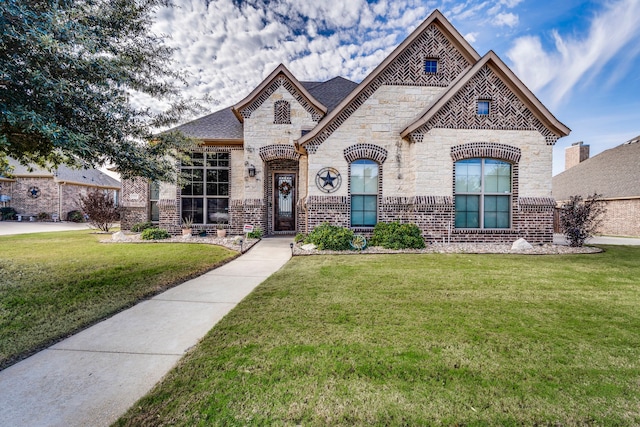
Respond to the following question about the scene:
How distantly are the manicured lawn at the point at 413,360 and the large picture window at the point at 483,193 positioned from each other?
16.6 ft

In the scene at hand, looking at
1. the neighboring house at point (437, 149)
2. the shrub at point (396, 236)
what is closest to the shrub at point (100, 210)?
the neighboring house at point (437, 149)

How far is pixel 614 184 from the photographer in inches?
696

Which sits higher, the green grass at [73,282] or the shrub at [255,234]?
the shrub at [255,234]

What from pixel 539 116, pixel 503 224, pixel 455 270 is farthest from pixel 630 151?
pixel 455 270

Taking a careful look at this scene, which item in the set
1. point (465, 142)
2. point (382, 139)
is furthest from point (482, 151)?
point (382, 139)

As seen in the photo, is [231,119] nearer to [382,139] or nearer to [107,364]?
[382,139]

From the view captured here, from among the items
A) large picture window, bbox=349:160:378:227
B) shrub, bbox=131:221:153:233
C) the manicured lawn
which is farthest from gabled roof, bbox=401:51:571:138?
shrub, bbox=131:221:153:233

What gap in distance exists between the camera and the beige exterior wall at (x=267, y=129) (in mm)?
11891

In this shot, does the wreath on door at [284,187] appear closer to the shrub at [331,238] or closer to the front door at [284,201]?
the front door at [284,201]

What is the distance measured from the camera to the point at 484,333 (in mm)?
3180

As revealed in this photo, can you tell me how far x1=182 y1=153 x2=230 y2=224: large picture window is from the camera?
1257 centimetres

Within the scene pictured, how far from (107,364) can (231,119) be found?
13.0 metres

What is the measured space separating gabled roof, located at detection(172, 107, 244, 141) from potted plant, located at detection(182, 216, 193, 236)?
3.64 m

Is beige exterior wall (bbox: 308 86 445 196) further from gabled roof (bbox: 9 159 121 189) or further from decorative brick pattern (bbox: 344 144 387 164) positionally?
gabled roof (bbox: 9 159 121 189)
